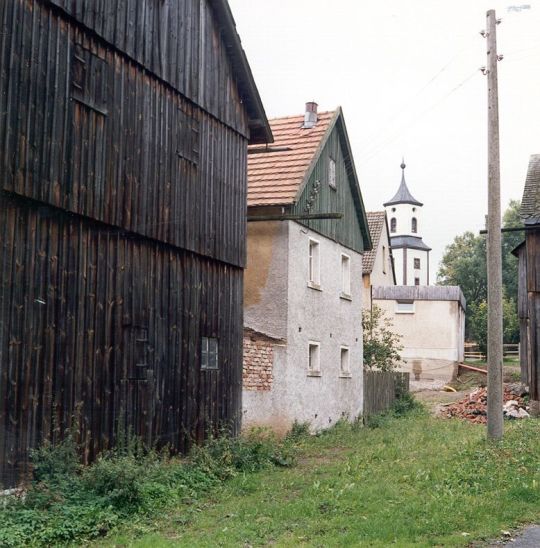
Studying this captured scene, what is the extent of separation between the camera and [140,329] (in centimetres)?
1280

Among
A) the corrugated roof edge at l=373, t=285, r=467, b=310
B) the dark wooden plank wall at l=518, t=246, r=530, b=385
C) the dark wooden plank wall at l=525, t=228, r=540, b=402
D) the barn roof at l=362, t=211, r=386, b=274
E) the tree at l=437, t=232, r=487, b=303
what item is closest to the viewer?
the dark wooden plank wall at l=525, t=228, r=540, b=402

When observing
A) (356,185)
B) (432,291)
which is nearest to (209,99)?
(356,185)

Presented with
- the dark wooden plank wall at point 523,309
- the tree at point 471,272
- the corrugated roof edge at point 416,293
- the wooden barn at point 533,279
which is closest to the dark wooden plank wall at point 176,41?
the wooden barn at point 533,279

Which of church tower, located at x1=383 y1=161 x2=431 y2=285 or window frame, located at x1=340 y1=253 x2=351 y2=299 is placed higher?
church tower, located at x1=383 y1=161 x2=431 y2=285

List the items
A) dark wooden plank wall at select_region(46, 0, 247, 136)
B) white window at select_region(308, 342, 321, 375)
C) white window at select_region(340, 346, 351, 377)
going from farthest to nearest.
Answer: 1. white window at select_region(340, 346, 351, 377)
2. white window at select_region(308, 342, 321, 375)
3. dark wooden plank wall at select_region(46, 0, 247, 136)

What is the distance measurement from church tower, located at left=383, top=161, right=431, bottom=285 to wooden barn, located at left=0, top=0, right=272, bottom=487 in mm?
74549

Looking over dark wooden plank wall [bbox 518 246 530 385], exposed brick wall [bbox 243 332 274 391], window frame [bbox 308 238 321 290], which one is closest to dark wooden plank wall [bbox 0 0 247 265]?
exposed brick wall [bbox 243 332 274 391]

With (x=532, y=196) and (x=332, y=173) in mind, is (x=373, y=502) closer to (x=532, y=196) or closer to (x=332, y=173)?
(x=332, y=173)

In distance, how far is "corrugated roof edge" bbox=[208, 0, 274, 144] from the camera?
51.1 ft

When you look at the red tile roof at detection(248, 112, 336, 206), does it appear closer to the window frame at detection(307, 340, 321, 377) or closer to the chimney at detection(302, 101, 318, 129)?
the chimney at detection(302, 101, 318, 129)

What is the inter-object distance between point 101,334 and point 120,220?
1.84 m

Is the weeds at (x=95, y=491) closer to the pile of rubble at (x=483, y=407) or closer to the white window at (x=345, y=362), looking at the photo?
the white window at (x=345, y=362)

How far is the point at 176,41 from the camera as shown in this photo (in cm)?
1419

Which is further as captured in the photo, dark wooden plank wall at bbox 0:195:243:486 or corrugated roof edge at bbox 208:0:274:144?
corrugated roof edge at bbox 208:0:274:144
